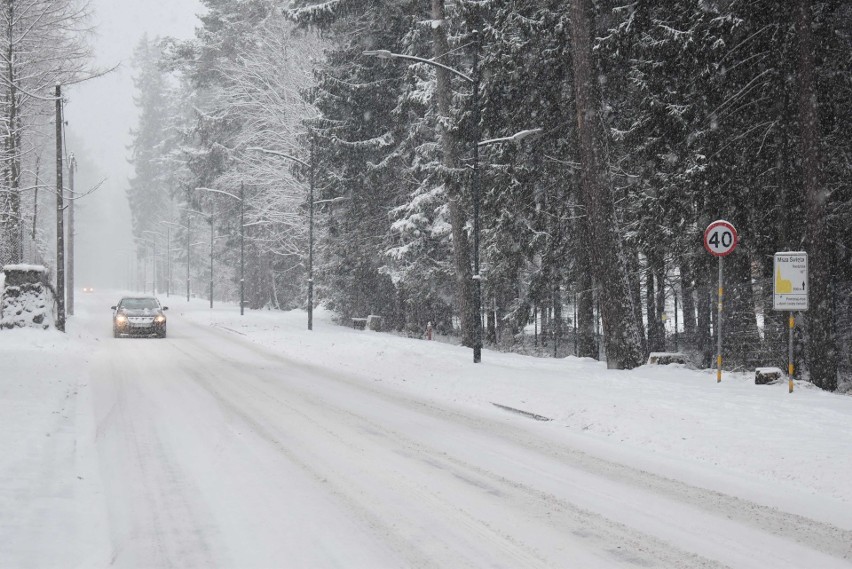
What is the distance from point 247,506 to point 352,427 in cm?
404

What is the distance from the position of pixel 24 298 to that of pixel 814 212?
22.3 metres

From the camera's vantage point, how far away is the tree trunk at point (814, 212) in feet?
47.5

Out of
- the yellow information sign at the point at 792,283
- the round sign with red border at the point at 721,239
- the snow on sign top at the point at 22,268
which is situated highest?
the round sign with red border at the point at 721,239

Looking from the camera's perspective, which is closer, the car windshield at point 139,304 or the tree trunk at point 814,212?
the tree trunk at point 814,212

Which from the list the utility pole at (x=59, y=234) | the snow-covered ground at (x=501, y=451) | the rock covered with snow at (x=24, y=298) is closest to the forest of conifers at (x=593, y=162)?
the snow-covered ground at (x=501, y=451)

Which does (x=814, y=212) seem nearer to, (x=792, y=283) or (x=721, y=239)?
(x=721, y=239)

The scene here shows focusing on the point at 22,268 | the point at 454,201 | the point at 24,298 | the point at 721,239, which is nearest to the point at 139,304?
the point at 24,298

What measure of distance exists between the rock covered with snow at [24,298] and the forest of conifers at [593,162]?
12.5m

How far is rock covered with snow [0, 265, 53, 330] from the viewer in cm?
2188

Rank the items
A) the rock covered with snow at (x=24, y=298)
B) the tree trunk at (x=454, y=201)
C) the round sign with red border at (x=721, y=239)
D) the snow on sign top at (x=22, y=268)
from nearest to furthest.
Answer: the round sign with red border at (x=721, y=239), the snow on sign top at (x=22, y=268), the rock covered with snow at (x=24, y=298), the tree trunk at (x=454, y=201)

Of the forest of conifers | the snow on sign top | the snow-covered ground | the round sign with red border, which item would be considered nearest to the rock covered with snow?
the snow on sign top

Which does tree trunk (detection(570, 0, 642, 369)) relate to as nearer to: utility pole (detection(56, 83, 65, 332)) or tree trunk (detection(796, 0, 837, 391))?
tree trunk (detection(796, 0, 837, 391))

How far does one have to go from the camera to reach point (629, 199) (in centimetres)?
2372

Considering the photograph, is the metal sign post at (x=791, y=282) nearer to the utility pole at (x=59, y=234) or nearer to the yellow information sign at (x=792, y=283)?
the yellow information sign at (x=792, y=283)
